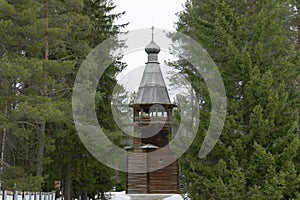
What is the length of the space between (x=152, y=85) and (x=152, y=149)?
3.19 meters

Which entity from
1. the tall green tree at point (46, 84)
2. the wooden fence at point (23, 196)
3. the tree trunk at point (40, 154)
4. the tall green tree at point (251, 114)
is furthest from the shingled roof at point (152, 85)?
the tall green tree at point (251, 114)

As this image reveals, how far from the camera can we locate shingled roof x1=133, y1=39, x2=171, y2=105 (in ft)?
67.7

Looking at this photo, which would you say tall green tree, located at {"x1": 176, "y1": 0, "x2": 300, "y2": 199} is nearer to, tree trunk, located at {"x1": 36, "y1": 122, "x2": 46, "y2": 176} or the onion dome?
tree trunk, located at {"x1": 36, "y1": 122, "x2": 46, "y2": 176}

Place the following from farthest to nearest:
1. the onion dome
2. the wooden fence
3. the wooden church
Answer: the onion dome → the wooden church → the wooden fence

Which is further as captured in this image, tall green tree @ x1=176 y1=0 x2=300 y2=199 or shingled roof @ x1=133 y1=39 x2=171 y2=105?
shingled roof @ x1=133 y1=39 x2=171 y2=105

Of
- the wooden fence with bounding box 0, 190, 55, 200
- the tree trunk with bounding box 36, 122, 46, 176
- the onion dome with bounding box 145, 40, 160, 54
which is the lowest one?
the wooden fence with bounding box 0, 190, 55, 200

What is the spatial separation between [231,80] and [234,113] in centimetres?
93

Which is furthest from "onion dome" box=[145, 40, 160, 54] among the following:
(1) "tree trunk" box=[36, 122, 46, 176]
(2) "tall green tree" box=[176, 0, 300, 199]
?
(2) "tall green tree" box=[176, 0, 300, 199]

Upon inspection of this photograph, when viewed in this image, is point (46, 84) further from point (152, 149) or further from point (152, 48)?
point (152, 48)

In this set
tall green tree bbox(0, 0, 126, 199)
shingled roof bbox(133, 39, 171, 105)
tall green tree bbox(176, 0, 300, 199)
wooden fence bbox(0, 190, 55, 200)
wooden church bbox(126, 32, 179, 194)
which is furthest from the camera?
shingled roof bbox(133, 39, 171, 105)

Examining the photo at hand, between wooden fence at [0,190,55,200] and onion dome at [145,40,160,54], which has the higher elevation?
onion dome at [145,40,160,54]

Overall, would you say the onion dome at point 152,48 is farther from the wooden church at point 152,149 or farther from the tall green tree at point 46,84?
the tall green tree at point 46,84

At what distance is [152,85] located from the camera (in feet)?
69.0

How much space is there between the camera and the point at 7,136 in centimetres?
1574
